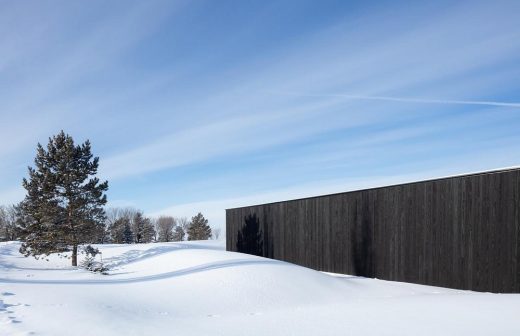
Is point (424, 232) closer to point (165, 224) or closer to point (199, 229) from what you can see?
point (199, 229)

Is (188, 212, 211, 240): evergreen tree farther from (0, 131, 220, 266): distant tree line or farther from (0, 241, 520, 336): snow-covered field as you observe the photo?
(0, 241, 520, 336): snow-covered field

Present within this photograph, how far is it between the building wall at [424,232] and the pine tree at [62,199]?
1076cm

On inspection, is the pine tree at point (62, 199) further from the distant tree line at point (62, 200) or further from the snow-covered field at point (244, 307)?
the snow-covered field at point (244, 307)

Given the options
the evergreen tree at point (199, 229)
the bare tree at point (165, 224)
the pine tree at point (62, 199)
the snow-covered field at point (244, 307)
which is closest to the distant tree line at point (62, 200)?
the pine tree at point (62, 199)

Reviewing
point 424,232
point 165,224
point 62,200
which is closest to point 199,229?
point 62,200

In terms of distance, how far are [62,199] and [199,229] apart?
88.1 feet

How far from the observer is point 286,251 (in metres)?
15.0

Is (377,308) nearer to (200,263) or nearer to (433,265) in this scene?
(433,265)

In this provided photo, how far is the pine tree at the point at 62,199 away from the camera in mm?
17625

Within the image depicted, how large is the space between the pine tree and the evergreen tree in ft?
85.1

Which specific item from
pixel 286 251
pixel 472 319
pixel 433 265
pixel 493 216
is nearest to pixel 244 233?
pixel 286 251

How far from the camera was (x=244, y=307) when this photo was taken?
661 centimetres

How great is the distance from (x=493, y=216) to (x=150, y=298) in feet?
25.3

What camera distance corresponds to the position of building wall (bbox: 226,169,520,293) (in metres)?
8.12
